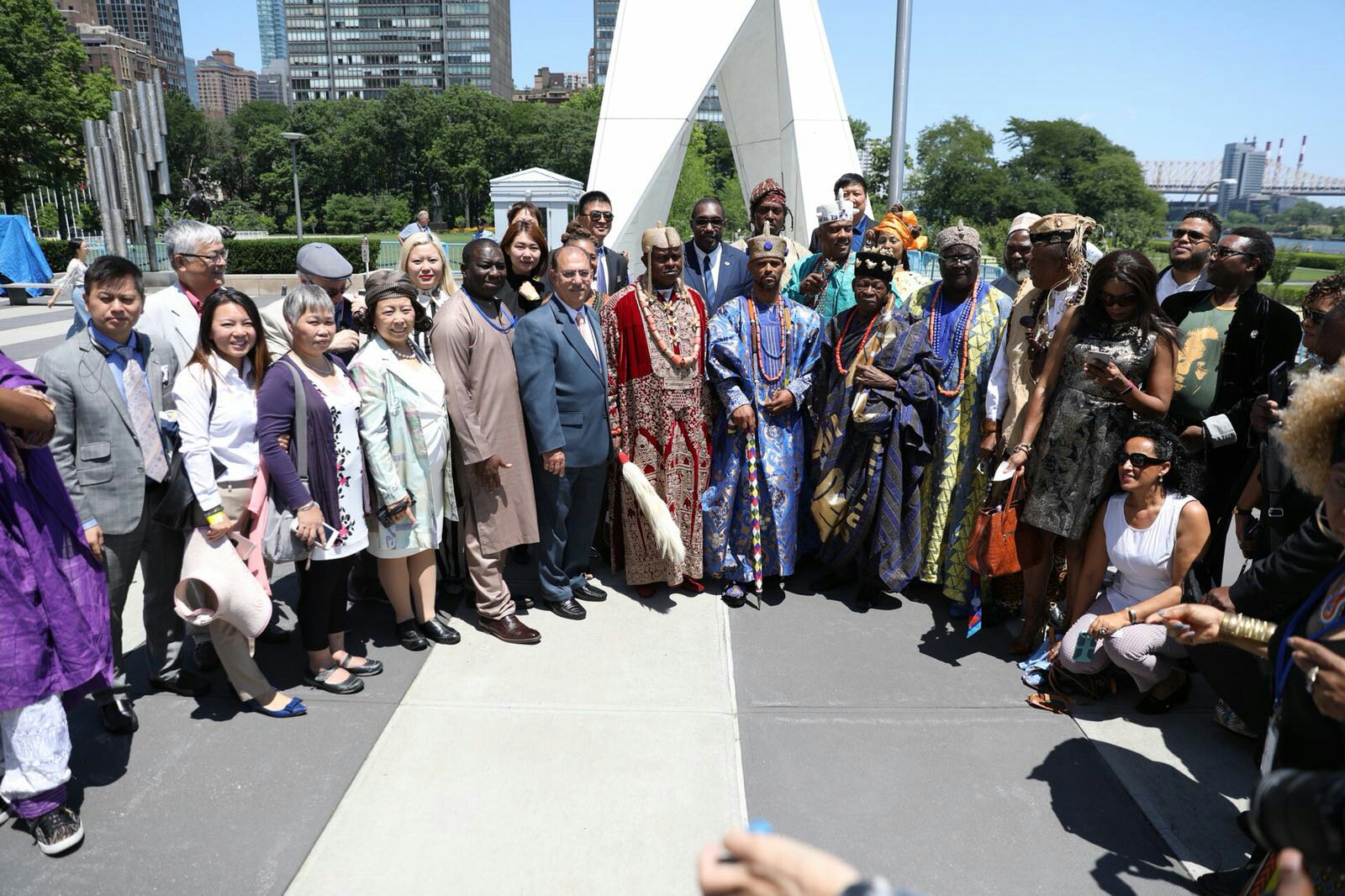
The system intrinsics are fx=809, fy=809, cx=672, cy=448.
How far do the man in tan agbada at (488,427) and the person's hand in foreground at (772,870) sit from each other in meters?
2.98

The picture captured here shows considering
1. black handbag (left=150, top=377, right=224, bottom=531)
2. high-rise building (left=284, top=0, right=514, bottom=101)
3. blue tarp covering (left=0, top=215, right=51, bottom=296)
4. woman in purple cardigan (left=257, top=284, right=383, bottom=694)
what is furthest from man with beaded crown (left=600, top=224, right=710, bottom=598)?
high-rise building (left=284, top=0, right=514, bottom=101)

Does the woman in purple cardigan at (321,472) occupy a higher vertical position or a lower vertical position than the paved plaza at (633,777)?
higher

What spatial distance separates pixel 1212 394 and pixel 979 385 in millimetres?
1003

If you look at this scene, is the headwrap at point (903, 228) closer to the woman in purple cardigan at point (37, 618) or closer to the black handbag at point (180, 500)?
the black handbag at point (180, 500)

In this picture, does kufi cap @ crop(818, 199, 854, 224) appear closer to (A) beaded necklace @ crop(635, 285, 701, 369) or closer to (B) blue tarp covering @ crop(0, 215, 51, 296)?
(A) beaded necklace @ crop(635, 285, 701, 369)

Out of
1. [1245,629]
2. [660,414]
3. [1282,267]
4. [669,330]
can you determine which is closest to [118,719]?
[660,414]

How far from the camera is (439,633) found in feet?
12.8

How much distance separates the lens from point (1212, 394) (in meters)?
3.71

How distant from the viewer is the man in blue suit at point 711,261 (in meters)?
5.08

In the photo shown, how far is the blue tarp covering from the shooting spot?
56.6 ft

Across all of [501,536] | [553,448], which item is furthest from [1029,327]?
[501,536]

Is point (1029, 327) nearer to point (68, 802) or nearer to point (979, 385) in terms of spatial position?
point (979, 385)

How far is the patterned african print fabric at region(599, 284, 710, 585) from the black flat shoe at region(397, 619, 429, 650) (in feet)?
3.75

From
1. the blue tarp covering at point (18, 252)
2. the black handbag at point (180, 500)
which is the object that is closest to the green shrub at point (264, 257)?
the blue tarp covering at point (18, 252)
